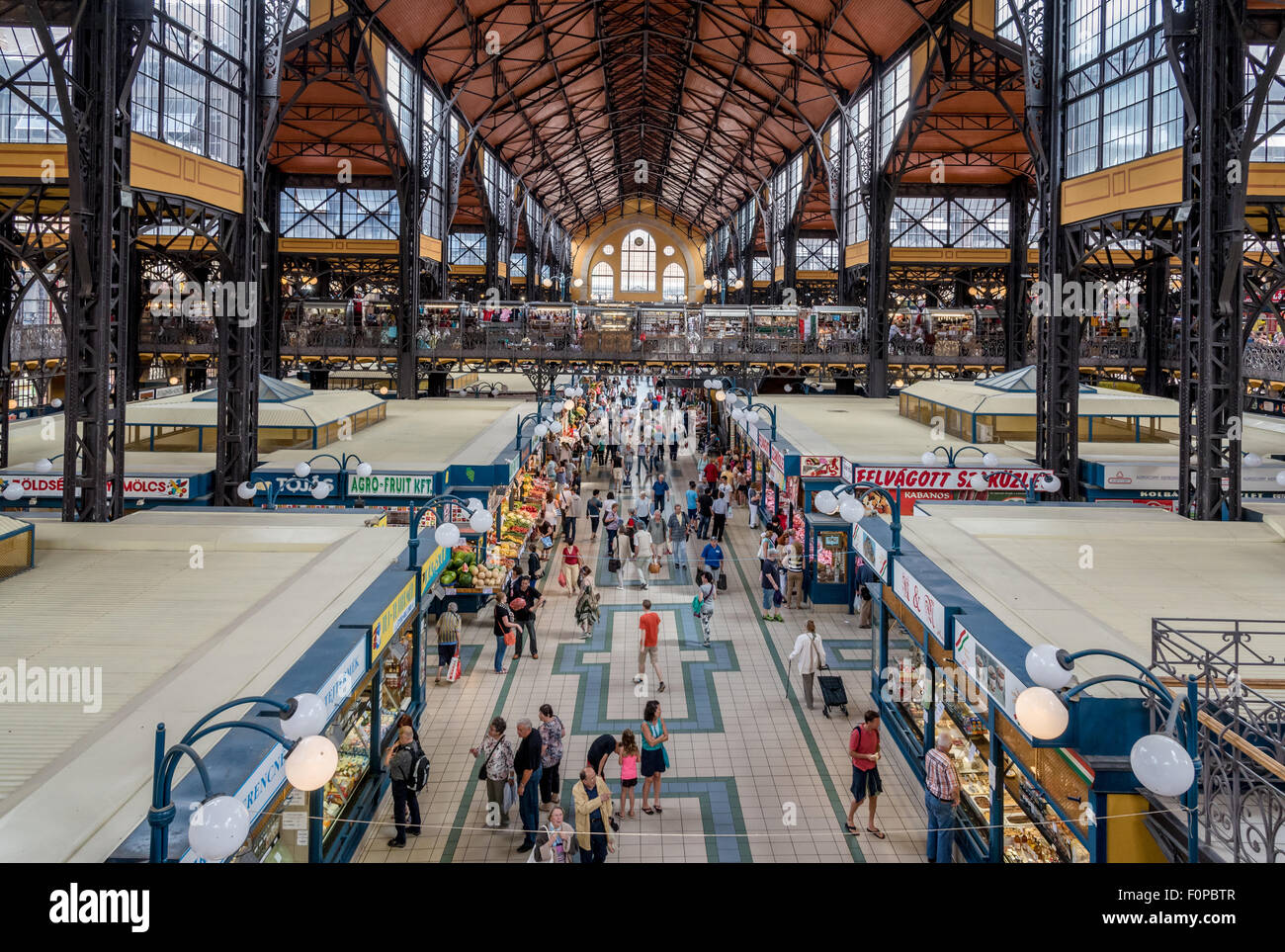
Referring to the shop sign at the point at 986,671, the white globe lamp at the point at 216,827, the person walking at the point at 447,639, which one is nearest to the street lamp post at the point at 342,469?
the person walking at the point at 447,639

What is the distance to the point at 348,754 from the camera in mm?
9648

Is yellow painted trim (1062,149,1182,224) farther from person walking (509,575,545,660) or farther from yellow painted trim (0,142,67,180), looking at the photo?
yellow painted trim (0,142,67,180)

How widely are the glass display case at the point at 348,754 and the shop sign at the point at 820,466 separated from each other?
1170cm

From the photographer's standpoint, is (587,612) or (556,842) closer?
(556,842)

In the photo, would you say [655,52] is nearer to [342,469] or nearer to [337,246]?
[337,246]

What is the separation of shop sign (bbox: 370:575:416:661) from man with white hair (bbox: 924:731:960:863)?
541cm

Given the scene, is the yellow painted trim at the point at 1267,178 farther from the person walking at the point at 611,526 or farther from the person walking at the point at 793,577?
the person walking at the point at 611,526

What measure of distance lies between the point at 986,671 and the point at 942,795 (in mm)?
1743

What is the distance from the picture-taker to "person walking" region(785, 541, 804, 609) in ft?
60.0

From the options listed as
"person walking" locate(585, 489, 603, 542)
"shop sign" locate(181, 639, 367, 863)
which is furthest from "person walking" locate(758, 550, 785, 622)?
"shop sign" locate(181, 639, 367, 863)

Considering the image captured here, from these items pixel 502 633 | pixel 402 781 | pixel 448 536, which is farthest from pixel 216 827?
pixel 502 633

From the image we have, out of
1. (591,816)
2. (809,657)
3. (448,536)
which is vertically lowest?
(591,816)

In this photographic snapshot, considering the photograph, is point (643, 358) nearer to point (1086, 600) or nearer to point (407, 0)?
point (407, 0)
